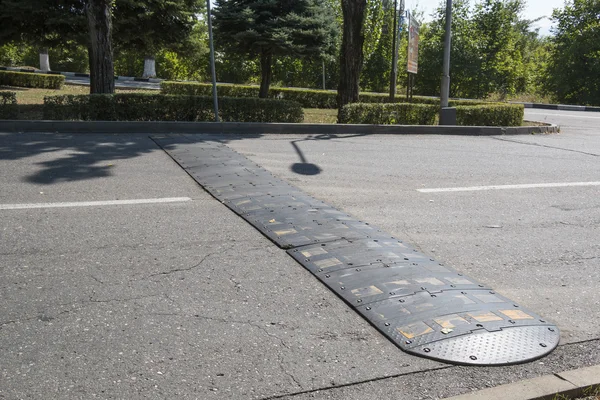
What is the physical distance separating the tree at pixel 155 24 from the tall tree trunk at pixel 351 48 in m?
5.29

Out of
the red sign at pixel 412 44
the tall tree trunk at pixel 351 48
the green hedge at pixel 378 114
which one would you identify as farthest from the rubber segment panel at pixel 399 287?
the red sign at pixel 412 44

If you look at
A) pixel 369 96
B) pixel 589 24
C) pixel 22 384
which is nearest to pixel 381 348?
pixel 22 384

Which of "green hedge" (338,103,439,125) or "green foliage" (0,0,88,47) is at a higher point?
"green foliage" (0,0,88,47)

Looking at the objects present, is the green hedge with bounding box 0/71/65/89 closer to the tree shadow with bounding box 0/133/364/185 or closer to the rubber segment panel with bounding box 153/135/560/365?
the tree shadow with bounding box 0/133/364/185

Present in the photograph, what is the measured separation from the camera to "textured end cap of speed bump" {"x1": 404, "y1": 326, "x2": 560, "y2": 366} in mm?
3551

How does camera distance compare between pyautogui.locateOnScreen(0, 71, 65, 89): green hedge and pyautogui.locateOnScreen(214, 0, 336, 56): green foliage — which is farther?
pyautogui.locateOnScreen(0, 71, 65, 89): green hedge

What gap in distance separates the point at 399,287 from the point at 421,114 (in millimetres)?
11887

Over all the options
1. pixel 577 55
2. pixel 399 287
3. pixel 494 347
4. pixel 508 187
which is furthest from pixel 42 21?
pixel 577 55

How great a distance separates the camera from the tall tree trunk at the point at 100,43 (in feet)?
48.8

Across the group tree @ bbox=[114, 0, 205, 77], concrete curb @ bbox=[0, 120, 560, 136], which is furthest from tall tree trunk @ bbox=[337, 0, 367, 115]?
tree @ bbox=[114, 0, 205, 77]

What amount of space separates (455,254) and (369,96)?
20119 mm

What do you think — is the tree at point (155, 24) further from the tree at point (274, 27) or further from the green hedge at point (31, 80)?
the green hedge at point (31, 80)

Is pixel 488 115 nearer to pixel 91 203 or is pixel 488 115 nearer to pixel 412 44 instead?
pixel 412 44

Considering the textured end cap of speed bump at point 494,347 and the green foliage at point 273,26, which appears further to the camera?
the green foliage at point 273,26
